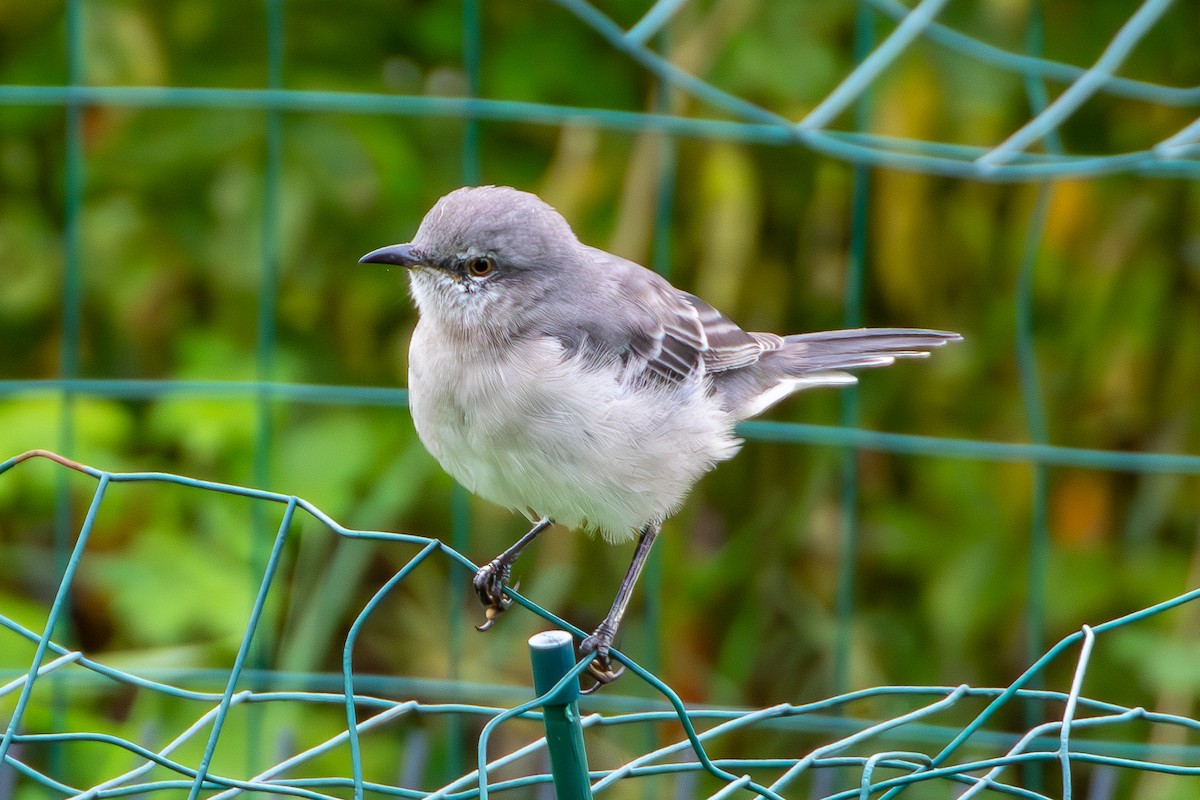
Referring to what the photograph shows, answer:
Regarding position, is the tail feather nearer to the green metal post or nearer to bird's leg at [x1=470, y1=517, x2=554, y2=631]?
bird's leg at [x1=470, y1=517, x2=554, y2=631]

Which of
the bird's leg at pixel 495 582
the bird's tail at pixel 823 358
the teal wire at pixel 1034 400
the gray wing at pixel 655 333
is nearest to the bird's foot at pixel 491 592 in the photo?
the bird's leg at pixel 495 582

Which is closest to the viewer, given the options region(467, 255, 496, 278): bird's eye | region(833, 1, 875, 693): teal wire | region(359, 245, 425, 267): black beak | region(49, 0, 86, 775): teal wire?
region(359, 245, 425, 267): black beak

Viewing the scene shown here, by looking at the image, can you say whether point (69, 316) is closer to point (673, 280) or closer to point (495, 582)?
point (495, 582)

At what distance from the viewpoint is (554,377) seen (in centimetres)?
260

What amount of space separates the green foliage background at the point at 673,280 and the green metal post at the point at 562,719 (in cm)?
199

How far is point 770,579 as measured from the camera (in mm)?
3885

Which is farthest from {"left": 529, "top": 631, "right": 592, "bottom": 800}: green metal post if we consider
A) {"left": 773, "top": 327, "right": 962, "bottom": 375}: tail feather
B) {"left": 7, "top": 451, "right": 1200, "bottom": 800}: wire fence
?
{"left": 773, "top": 327, "right": 962, "bottom": 375}: tail feather

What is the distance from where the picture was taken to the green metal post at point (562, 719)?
158 centimetres

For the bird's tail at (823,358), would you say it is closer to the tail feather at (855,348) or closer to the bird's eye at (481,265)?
the tail feather at (855,348)

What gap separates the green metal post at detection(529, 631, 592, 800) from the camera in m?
1.58

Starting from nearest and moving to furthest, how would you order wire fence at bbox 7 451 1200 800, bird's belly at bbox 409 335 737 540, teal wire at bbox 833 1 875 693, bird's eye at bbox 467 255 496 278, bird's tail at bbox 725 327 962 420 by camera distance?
1. wire fence at bbox 7 451 1200 800
2. bird's belly at bbox 409 335 737 540
3. bird's eye at bbox 467 255 496 278
4. bird's tail at bbox 725 327 962 420
5. teal wire at bbox 833 1 875 693

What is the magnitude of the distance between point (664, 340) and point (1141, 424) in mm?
1601

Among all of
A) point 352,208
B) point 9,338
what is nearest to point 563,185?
point 352,208

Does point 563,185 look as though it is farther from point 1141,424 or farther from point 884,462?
point 1141,424
